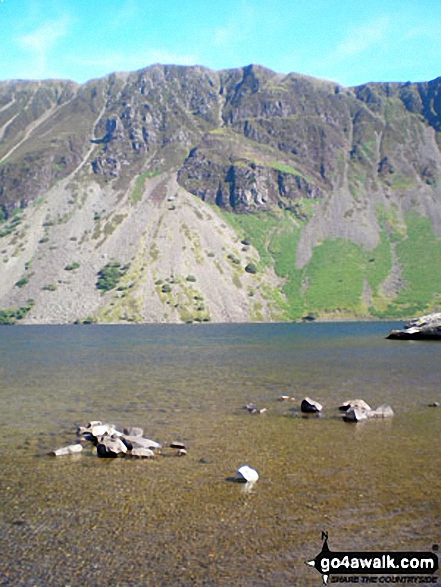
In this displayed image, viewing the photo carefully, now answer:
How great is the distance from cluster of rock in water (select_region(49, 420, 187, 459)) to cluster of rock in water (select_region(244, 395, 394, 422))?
33.9ft

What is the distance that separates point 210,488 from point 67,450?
8.94m

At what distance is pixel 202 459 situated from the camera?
78.2ft

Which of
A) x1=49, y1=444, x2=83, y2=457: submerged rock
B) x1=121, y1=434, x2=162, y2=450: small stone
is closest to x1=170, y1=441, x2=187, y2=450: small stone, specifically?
x1=121, y1=434, x2=162, y2=450: small stone

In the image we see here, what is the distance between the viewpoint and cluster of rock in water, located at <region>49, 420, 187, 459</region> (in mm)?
24594

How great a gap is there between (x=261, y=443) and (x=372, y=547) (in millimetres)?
12788

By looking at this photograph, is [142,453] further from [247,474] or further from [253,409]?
[253,409]

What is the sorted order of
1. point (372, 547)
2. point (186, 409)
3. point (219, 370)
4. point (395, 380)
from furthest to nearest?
point (219, 370)
point (395, 380)
point (186, 409)
point (372, 547)

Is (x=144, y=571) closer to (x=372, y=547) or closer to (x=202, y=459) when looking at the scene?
(x=372, y=547)

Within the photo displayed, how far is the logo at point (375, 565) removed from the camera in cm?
1310

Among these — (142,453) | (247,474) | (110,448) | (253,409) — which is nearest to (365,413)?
(253,409)

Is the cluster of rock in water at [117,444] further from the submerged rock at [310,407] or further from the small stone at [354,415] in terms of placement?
the submerged rock at [310,407]

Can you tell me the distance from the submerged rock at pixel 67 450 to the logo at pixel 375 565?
48.9ft

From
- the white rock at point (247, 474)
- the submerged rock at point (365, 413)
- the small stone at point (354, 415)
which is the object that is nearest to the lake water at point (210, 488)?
the white rock at point (247, 474)

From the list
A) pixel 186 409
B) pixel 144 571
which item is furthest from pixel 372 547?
pixel 186 409
